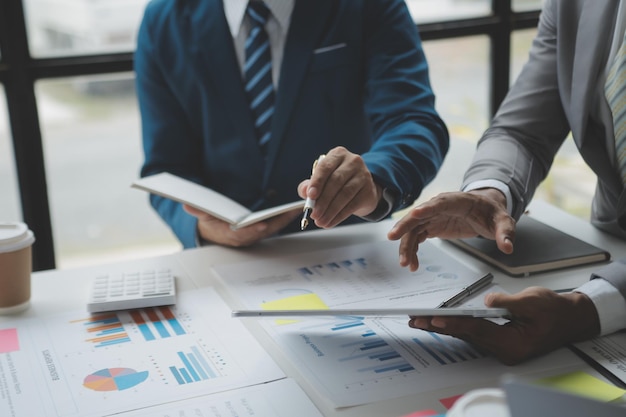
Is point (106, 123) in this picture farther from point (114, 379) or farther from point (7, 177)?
point (114, 379)

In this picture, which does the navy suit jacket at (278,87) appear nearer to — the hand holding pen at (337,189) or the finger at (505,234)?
the hand holding pen at (337,189)

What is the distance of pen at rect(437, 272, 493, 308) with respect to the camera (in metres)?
1.23

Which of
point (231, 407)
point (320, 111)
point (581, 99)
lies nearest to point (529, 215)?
point (581, 99)

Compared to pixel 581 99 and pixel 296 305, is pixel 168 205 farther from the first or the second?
pixel 581 99

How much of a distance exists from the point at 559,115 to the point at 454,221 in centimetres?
41

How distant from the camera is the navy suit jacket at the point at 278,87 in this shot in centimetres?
189

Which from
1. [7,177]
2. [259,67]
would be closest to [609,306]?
[259,67]

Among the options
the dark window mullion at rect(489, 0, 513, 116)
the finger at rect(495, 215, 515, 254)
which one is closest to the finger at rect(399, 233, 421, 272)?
the finger at rect(495, 215, 515, 254)

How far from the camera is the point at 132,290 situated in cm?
136

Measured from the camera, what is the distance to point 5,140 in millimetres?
2475

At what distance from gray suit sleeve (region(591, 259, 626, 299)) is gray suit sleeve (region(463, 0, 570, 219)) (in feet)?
1.35

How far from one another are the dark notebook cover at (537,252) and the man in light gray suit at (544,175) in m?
0.04

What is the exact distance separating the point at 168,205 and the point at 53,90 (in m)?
0.86

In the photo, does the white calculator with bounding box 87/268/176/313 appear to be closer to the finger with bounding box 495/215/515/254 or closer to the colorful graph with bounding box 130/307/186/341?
the colorful graph with bounding box 130/307/186/341
